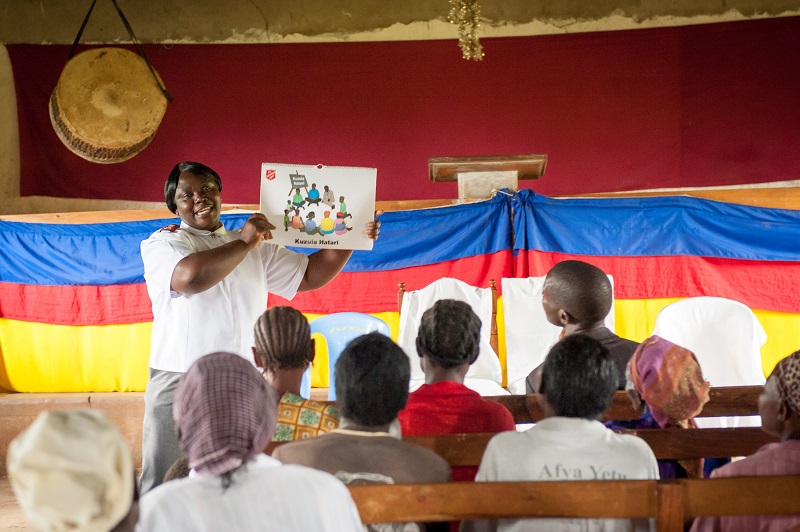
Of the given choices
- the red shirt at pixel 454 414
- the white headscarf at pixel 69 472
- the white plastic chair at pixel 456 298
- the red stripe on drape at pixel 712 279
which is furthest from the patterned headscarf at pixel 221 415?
the red stripe on drape at pixel 712 279

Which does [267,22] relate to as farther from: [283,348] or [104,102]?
[283,348]

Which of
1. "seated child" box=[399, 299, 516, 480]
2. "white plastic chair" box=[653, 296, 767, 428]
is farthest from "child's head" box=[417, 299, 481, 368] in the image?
"white plastic chair" box=[653, 296, 767, 428]

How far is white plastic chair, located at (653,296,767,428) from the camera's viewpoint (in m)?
4.31

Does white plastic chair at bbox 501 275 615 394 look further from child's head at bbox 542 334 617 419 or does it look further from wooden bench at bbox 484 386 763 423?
child's head at bbox 542 334 617 419

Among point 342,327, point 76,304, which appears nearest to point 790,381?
point 342,327

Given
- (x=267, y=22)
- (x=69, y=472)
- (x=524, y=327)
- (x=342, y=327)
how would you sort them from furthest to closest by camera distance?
(x=267, y=22) < (x=524, y=327) < (x=342, y=327) < (x=69, y=472)

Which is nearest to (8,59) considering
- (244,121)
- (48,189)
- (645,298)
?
(48,189)

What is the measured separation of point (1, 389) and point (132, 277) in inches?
47.9

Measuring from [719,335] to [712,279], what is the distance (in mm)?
622

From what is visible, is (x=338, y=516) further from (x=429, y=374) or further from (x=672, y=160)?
(x=672, y=160)

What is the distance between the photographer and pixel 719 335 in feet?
14.5

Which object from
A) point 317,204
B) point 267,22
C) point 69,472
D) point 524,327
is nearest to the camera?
point 69,472

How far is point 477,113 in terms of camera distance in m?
6.53

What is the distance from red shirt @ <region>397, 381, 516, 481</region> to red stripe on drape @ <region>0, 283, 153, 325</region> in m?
3.47
